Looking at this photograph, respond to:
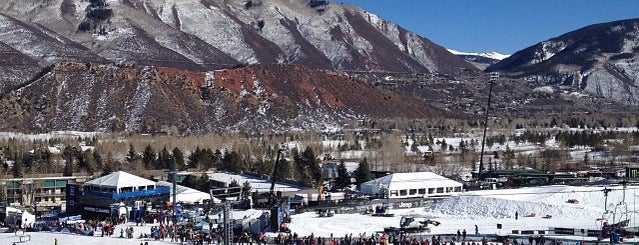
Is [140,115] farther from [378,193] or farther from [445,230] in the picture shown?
[445,230]

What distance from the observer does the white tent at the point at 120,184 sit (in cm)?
6401

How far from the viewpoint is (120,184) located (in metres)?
64.1

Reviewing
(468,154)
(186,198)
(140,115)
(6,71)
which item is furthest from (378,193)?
(6,71)

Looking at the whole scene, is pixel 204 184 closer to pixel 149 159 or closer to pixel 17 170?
pixel 17 170

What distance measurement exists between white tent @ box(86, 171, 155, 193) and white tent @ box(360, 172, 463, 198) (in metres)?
16.1

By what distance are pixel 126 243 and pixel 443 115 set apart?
516 feet

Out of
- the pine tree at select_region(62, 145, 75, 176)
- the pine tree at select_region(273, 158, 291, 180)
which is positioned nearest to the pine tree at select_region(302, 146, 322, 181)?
the pine tree at select_region(273, 158, 291, 180)

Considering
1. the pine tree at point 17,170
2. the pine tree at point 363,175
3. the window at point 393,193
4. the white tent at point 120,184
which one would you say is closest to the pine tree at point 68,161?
the pine tree at point 17,170

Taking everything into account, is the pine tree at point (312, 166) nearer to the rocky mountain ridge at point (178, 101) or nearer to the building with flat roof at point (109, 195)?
the building with flat roof at point (109, 195)

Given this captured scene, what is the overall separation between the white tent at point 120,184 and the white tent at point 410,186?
16061mm

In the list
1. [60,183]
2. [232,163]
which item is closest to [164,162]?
[232,163]

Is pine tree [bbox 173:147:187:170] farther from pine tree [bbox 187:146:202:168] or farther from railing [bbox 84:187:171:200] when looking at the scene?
railing [bbox 84:187:171:200]

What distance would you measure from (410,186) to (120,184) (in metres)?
20.6

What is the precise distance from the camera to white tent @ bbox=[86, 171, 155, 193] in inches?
2520
